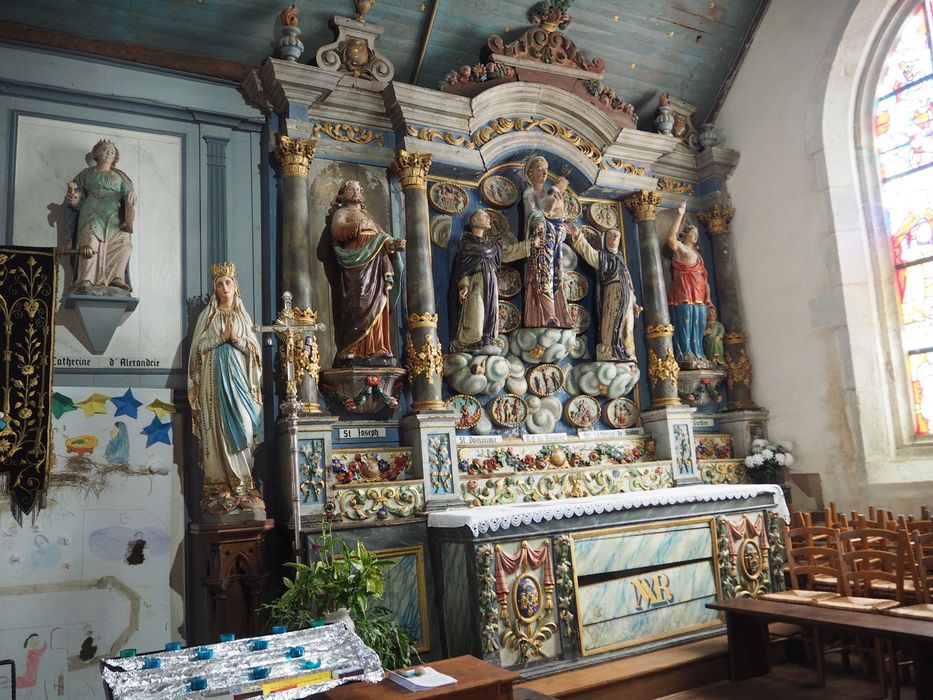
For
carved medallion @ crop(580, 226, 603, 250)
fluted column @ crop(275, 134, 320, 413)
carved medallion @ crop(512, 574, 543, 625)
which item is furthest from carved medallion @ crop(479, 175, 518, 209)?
carved medallion @ crop(512, 574, 543, 625)

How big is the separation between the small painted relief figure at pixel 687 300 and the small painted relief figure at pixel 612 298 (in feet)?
2.26

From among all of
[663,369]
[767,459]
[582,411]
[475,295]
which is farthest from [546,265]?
[767,459]

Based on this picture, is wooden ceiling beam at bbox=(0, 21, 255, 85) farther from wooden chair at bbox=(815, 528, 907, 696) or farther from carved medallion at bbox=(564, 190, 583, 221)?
wooden chair at bbox=(815, 528, 907, 696)

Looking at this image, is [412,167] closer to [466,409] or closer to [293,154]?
[293,154]

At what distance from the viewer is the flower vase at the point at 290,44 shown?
6473mm

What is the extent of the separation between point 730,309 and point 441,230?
3.38 m

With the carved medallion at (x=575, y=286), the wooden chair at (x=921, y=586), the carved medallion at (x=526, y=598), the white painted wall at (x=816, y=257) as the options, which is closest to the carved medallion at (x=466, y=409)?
the carved medallion at (x=575, y=286)

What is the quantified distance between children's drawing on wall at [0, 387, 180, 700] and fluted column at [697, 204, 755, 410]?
5547 mm

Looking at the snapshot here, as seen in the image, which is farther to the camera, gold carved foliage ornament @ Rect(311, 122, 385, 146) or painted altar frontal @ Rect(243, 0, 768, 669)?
gold carved foliage ornament @ Rect(311, 122, 385, 146)

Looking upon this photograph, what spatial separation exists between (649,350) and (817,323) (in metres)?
1.63

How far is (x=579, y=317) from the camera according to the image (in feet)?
25.6

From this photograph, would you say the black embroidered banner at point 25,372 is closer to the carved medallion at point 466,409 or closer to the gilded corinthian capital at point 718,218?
the carved medallion at point 466,409

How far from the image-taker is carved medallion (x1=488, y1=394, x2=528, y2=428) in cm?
713

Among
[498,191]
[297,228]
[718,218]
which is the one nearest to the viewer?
[297,228]
